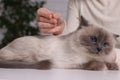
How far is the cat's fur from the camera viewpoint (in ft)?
2.92

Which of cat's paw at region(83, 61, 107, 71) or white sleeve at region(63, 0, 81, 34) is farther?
white sleeve at region(63, 0, 81, 34)

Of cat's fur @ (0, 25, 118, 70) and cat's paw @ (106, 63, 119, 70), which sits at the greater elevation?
cat's fur @ (0, 25, 118, 70)

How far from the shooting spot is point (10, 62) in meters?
0.90

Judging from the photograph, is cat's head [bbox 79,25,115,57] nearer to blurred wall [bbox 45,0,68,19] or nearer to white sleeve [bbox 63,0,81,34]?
white sleeve [bbox 63,0,81,34]

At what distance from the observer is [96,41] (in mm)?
939

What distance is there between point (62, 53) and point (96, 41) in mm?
122

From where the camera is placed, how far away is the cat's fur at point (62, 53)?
89cm

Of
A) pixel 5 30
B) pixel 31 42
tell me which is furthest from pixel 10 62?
pixel 5 30

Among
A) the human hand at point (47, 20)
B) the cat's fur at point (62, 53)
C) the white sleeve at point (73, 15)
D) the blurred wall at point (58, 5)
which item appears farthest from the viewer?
the blurred wall at point (58, 5)

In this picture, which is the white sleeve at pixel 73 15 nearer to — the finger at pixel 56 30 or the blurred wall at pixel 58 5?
the finger at pixel 56 30

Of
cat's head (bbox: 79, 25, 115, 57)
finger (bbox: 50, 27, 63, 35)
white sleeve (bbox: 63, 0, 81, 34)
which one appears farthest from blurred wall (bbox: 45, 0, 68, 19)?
cat's head (bbox: 79, 25, 115, 57)

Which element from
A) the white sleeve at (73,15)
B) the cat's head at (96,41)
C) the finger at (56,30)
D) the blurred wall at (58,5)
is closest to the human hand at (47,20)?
the finger at (56,30)

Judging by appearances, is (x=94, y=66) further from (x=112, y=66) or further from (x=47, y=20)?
(x=47, y=20)

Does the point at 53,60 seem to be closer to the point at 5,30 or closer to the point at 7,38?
the point at 7,38
